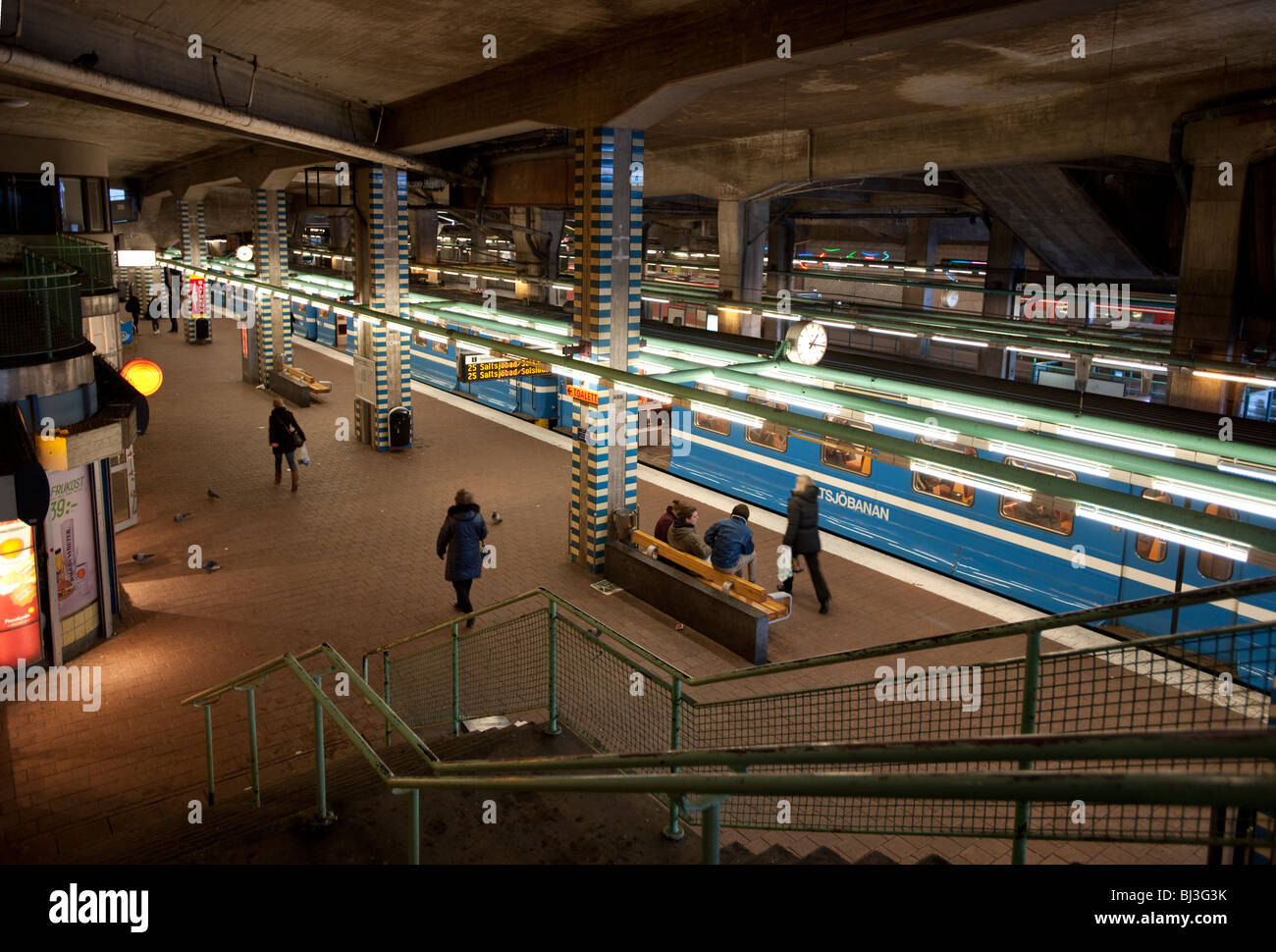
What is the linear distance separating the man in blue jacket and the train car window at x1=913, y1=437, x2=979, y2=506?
2567 millimetres

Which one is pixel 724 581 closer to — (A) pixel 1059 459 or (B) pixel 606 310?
(B) pixel 606 310

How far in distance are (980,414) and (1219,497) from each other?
3.19m

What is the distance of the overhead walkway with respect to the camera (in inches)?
76.0

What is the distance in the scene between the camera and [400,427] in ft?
62.7

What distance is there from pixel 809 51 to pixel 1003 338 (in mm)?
5523

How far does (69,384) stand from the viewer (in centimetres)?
928

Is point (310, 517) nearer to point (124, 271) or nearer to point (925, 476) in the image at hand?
point (925, 476)

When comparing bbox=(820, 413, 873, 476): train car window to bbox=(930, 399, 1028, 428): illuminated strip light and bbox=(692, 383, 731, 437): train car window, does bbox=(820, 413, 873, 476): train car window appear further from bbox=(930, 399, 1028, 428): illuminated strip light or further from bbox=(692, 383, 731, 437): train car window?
bbox=(930, 399, 1028, 428): illuminated strip light

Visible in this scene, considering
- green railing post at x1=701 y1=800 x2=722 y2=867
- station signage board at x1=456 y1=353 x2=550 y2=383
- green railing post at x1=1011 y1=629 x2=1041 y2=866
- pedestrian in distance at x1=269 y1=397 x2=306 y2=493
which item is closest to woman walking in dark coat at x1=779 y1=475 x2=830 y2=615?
station signage board at x1=456 y1=353 x2=550 y2=383

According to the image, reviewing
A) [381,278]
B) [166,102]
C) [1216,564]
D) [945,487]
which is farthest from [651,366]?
[381,278]

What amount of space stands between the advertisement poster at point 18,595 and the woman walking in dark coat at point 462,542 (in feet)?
13.0

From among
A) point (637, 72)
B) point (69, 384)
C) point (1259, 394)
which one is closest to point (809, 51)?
point (637, 72)

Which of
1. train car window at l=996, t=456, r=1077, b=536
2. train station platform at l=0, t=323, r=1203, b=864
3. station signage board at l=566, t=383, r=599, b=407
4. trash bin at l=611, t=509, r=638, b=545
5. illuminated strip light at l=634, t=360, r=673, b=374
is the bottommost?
train station platform at l=0, t=323, r=1203, b=864

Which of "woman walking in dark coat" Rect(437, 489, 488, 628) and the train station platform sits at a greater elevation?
"woman walking in dark coat" Rect(437, 489, 488, 628)
